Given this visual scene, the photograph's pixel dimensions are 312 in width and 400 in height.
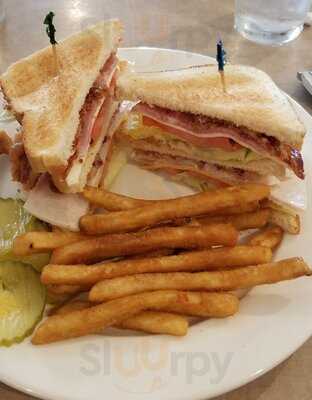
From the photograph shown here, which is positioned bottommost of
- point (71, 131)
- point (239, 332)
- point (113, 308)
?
point (239, 332)

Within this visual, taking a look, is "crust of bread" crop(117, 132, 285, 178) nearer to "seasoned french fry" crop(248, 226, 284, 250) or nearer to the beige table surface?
"seasoned french fry" crop(248, 226, 284, 250)

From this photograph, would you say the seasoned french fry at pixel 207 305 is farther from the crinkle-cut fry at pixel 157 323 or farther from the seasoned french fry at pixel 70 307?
the seasoned french fry at pixel 70 307

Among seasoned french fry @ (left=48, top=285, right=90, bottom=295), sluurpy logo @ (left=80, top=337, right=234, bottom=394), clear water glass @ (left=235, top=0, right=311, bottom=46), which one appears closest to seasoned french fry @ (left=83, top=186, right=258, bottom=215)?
seasoned french fry @ (left=48, top=285, right=90, bottom=295)

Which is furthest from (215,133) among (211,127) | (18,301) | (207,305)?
(18,301)

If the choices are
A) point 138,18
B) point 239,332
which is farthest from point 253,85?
point 138,18

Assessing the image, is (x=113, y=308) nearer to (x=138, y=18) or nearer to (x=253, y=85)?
(x=253, y=85)

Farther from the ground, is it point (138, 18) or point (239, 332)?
point (138, 18)
